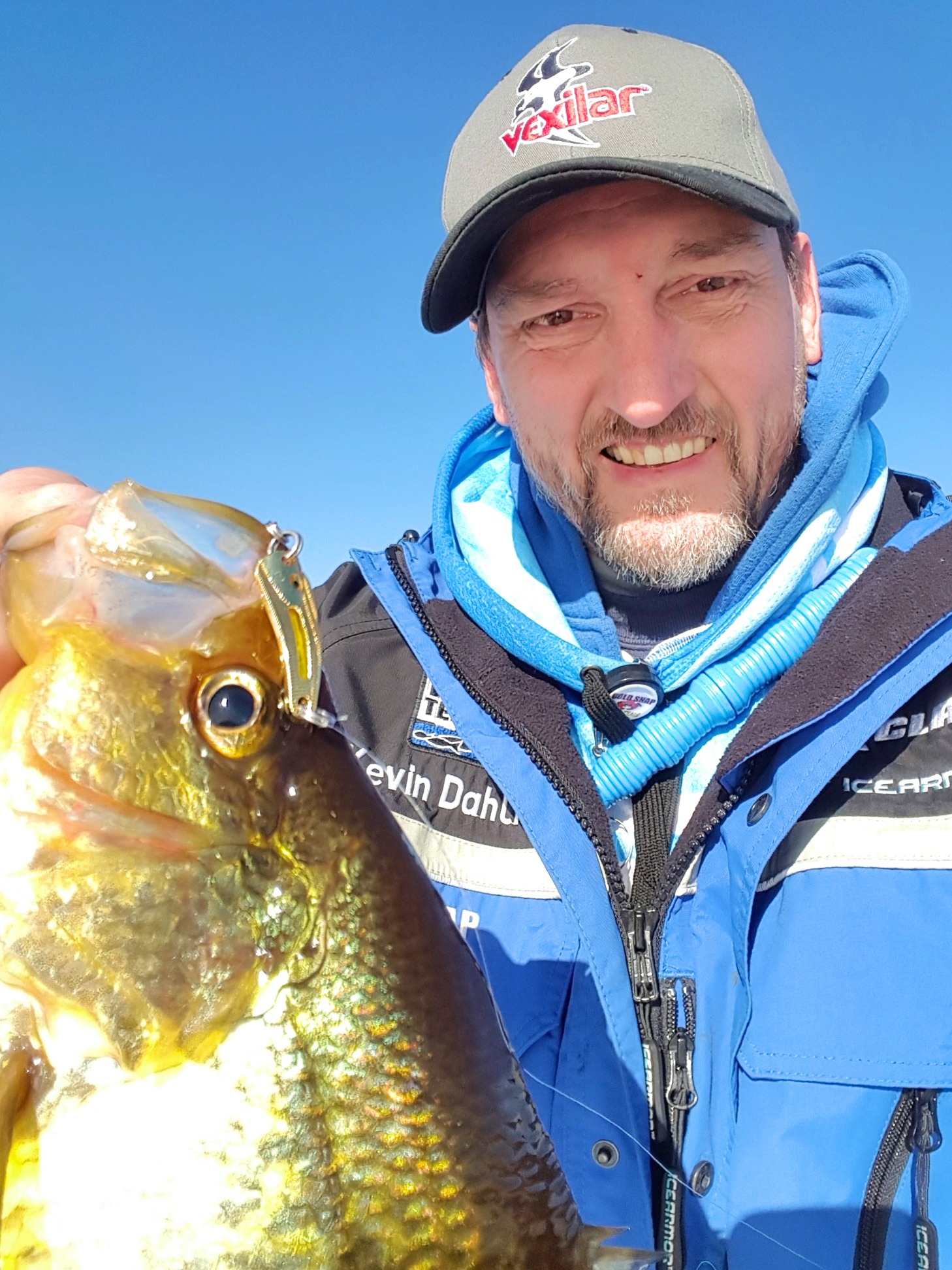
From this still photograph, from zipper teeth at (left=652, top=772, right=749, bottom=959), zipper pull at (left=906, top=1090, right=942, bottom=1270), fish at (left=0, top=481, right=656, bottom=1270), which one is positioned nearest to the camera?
fish at (left=0, top=481, right=656, bottom=1270)

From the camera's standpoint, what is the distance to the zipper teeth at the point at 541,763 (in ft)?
7.79

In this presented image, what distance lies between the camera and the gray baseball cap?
2.62m

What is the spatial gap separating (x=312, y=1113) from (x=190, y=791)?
17.9 inches

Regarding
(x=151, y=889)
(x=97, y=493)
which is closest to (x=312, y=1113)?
(x=151, y=889)

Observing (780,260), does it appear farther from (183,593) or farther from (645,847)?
(183,593)

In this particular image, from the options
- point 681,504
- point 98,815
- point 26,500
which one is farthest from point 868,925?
point 26,500

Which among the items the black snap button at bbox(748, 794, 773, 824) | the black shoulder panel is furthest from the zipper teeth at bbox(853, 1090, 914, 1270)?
the black shoulder panel

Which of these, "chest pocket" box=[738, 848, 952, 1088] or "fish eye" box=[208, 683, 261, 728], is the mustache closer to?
"chest pocket" box=[738, 848, 952, 1088]

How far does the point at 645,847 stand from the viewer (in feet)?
8.15

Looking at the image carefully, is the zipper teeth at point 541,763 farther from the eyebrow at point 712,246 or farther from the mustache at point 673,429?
the eyebrow at point 712,246

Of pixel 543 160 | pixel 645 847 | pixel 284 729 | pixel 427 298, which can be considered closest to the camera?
pixel 284 729

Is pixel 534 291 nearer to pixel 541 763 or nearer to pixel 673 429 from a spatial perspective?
pixel 673 429

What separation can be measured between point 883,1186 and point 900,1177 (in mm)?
52

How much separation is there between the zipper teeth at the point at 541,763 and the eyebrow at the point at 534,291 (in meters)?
1.09
